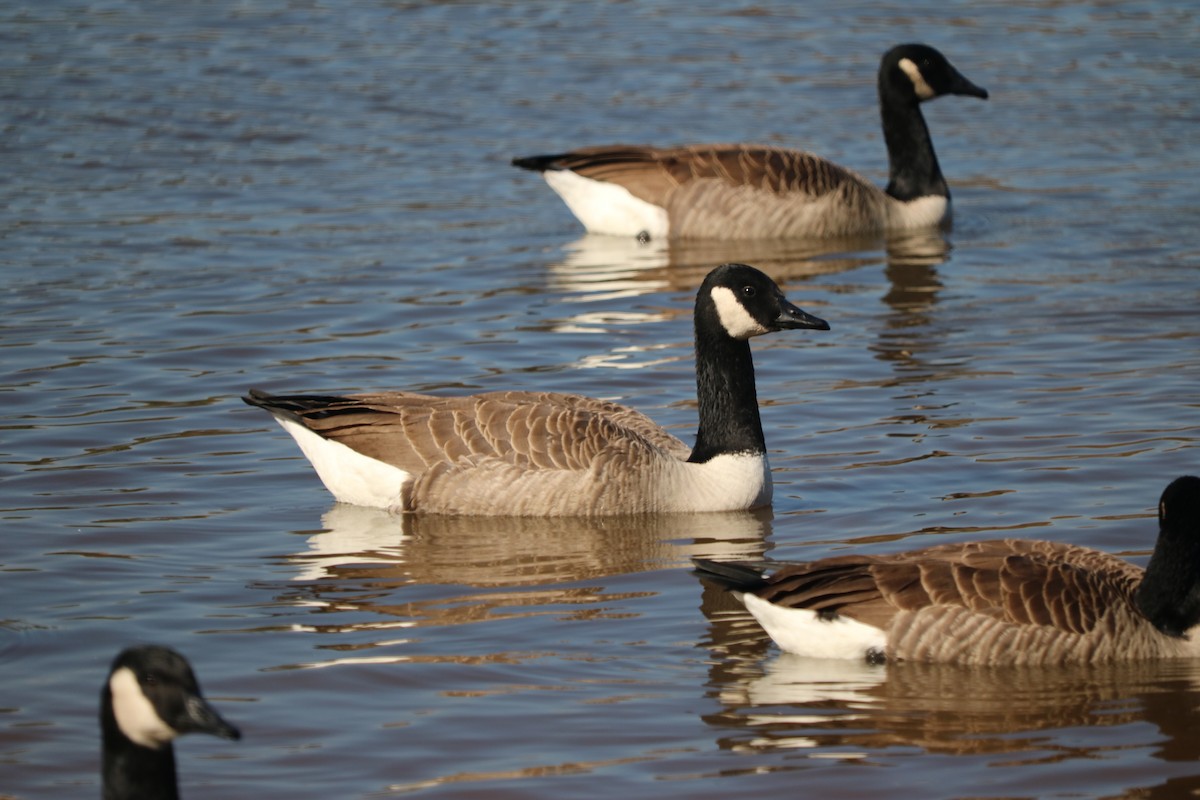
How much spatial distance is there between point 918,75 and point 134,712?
44.1 feet

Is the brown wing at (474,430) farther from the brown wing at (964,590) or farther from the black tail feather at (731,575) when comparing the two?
the brown wing at (964,590)

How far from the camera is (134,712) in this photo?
4785mm

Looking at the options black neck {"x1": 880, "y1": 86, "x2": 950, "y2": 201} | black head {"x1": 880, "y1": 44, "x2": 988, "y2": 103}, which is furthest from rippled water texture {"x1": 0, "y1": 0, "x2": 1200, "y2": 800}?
black head {"x1": 880, "y1": 44, "x2": 988, "y2": 103}

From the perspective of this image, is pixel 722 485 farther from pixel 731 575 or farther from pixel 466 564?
pixel 731 575

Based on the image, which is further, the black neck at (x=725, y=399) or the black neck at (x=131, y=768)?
the black neck at (x=725, y=399)

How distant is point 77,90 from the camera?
66.5 ft

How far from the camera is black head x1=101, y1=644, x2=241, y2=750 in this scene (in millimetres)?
4727

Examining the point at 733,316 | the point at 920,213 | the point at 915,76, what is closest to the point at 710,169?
the point at 920,213

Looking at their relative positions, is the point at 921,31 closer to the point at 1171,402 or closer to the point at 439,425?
the point at 1171,402

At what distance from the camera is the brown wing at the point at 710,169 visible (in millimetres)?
15958

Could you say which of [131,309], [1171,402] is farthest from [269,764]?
[131,309]

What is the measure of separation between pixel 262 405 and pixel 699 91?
1221cm

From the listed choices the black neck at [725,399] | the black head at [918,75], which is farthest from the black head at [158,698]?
the black head at [918,75]

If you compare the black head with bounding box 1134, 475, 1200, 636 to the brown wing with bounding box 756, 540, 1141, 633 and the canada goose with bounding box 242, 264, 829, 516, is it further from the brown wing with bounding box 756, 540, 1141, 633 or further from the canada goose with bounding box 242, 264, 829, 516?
the canada goose with bounding box 242, 264, 829, 516
